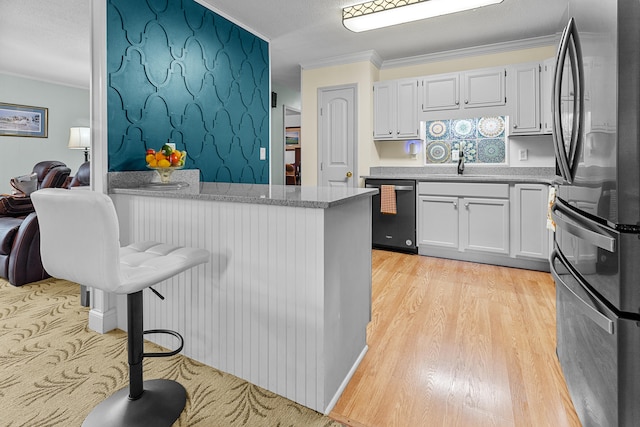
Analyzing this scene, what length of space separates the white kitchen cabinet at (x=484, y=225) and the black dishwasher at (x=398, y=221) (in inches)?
21.1

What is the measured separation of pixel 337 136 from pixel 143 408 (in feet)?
12.6

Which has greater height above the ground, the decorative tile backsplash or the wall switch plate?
the decorative tile backsplash

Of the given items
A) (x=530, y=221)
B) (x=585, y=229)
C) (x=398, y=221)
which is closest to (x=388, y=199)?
(x=398, y=221)

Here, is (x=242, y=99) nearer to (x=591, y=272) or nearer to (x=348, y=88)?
(x=348, y=88)

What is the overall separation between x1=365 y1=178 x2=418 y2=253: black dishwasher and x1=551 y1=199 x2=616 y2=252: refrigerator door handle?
7.98ft

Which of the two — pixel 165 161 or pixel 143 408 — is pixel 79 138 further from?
pixel 143 408

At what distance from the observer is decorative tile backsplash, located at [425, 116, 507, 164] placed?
163 inches

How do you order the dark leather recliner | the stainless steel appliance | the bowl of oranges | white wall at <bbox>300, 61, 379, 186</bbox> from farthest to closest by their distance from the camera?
white wall at <bbox>300, 61, 379, 186</bbox> → the dark leather recliner → the bowl of oranges → the stainless steel appliance

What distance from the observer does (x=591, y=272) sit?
1.19 m

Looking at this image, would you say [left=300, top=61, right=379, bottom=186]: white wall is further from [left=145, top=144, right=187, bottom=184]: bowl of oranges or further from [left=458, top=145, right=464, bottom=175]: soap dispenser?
[left=145, top=144, right=187, bottom=184]: bowl of oranges

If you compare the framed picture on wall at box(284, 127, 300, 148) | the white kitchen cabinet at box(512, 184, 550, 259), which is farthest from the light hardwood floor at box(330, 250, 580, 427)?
the framed picture on wall at box(284, 127, 300, 148)

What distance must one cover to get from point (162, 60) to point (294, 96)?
13.6 ft

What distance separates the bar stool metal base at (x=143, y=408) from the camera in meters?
1.35

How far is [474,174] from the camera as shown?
13.9 feet
